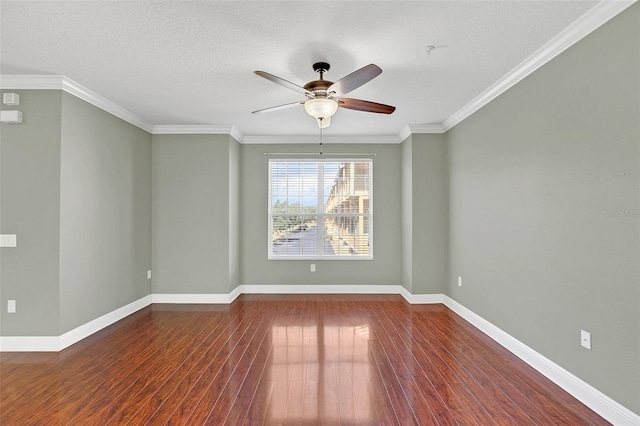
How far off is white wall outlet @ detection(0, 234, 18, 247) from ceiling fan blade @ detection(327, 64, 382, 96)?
332 centimetres

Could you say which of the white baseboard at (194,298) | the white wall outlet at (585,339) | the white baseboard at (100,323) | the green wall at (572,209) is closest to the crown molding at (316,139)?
the green wall at (572,209)

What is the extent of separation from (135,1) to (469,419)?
342cm

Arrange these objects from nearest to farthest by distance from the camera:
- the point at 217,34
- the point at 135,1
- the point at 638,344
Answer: the point at 638,344 → the point at 135,1 → the point at 217,34

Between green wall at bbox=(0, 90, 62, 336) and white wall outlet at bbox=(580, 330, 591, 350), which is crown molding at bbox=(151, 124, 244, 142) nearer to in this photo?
green wall at bbox=(0, 90, 62, 336)

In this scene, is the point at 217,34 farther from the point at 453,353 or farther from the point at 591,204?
the point at 453,353

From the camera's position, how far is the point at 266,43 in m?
2.56

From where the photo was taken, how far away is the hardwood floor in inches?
85.5

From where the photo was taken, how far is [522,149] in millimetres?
3039

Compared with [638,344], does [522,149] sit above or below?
above

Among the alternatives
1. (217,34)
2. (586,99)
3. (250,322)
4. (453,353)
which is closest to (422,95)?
(586,99)

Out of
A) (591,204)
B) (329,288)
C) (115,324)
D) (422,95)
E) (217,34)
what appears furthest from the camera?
(329,288)

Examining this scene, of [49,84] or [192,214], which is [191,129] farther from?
[49,84]

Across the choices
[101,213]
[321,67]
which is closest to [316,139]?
[321,67]

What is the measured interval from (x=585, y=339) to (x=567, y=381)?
40 cm
